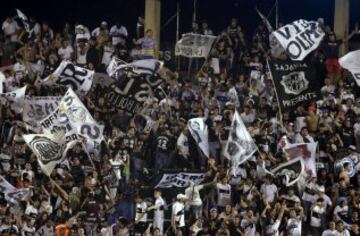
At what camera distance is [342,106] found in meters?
30.1

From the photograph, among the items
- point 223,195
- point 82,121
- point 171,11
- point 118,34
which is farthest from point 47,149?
point 171,11

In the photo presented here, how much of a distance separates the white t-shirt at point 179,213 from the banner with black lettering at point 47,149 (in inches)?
114

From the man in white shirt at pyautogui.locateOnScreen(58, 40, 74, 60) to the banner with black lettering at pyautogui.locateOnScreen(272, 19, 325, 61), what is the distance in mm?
6036

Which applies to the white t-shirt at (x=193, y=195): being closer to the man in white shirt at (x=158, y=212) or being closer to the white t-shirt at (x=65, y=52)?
the man in white shirt at (x=158, y=212)

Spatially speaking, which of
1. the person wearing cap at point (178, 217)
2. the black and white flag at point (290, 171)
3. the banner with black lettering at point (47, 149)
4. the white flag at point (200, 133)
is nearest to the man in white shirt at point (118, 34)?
the white flag at point (200, 133)

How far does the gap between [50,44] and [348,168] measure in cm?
983

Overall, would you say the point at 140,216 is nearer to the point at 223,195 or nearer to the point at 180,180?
the point at 180,180

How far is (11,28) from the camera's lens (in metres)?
36.2

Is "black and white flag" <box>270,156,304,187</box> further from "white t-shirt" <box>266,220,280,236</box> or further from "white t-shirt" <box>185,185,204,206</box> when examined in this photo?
"white t-shirt" <box>185,185,204,206</box>

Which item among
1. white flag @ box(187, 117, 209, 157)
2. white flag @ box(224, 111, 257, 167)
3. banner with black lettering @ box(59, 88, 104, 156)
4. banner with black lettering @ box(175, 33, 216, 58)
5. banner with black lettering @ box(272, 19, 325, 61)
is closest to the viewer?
white flag @ box(224, 111, 257, 167)

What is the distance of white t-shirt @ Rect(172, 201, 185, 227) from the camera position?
27.2 m

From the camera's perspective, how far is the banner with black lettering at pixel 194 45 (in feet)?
112

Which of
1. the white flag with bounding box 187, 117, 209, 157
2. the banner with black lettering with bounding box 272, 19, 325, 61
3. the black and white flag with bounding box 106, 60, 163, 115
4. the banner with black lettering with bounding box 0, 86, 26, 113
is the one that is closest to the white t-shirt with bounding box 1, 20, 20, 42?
the banner with black lettering with bounding box 0, 86, 26, 113

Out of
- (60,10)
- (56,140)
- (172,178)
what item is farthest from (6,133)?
(60,10)
